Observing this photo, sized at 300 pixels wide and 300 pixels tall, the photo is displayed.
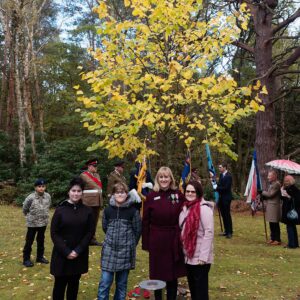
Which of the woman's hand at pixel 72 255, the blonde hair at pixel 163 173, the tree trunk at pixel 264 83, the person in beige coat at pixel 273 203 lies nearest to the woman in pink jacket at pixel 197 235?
the blonde hair at pixel 163 173

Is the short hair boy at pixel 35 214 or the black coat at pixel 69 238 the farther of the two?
the short hair boy at pixel 35 214

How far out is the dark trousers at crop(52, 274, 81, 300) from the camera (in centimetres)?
463

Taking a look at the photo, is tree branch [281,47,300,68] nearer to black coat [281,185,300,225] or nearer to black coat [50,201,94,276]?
black coat [281,185,300,225]

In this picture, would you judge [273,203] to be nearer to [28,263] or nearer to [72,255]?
[28,263]

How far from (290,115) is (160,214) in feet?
71.2

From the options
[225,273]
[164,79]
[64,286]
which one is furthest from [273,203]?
[64,286]

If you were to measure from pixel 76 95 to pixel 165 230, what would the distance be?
19077 millimetres

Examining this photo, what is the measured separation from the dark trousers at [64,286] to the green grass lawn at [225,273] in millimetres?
1162

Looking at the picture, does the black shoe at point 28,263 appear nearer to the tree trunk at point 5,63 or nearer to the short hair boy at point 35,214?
the short hair boy at point 35,214

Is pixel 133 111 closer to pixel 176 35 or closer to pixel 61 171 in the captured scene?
pixel 176 35

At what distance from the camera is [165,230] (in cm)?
477

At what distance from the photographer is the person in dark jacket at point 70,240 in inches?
177

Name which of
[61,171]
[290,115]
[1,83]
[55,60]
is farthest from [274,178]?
[1,83]

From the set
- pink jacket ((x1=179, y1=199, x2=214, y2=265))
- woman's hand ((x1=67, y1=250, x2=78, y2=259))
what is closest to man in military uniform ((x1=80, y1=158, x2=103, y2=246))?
woman's hand ((x1=67, y1=250, x2=78, y2=259))
